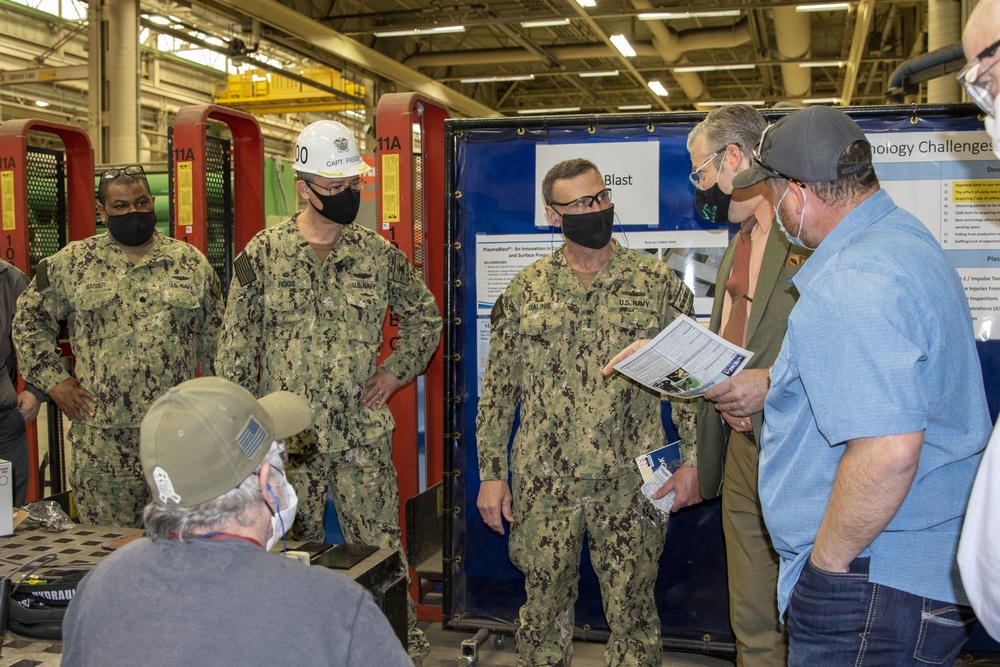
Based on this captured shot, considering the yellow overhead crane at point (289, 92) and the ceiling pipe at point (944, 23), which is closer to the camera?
the ceiling pipe at point (944, 23)

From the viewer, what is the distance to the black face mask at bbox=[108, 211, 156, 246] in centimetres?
370

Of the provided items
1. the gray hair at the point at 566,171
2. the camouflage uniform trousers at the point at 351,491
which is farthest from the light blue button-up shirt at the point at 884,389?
the camouflage uniform trousers at the point at 351,491

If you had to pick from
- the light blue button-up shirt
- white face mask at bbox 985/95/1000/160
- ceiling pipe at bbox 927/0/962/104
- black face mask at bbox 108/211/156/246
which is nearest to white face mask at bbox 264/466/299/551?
the light blue button-up shirt

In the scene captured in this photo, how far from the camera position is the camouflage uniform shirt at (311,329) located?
3213 mm

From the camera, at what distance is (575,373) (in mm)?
2998

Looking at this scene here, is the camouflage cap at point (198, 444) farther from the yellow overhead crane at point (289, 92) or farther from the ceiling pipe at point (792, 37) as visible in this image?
the yellow overhead crane at point (289, 92)

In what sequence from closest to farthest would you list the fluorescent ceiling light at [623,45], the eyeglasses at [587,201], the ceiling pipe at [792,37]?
the eyeglasses at [587,201] < the ceiling pipe at [792,37] < the fluorescent ceiling light at [623,45]

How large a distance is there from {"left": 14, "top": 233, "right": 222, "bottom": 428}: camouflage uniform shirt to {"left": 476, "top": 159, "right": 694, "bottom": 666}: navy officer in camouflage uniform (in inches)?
55.8

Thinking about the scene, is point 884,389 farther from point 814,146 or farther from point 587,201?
point 587,201

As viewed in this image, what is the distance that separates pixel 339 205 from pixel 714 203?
132cm

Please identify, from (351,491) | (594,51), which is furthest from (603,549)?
(594,51)

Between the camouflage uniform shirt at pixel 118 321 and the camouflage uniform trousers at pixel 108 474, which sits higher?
the camouflage uniform shirt at pixel 118 321

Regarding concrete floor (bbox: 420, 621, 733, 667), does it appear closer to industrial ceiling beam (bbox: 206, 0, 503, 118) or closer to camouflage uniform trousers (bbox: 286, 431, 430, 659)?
camouflage uniform trousers (bbox: 286, 431, 430, 659)

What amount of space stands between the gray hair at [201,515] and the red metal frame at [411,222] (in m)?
2.26
